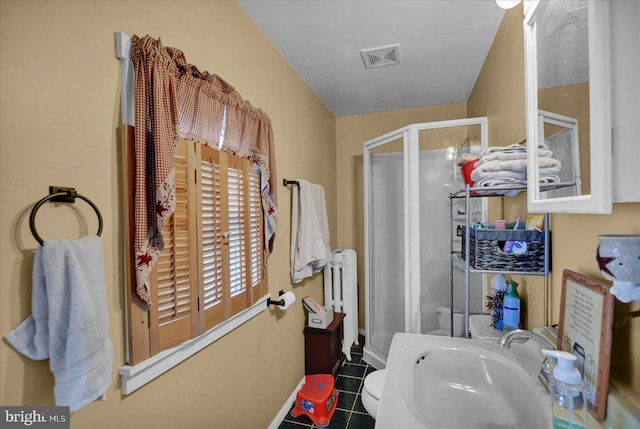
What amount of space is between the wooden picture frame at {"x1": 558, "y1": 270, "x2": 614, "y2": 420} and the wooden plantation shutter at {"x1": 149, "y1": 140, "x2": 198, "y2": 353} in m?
1.19

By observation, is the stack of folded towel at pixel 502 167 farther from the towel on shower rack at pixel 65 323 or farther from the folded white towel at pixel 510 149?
the towel on shower rack at pixel 65 323

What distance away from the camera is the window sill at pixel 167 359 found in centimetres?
87

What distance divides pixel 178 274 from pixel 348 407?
1.70 meters

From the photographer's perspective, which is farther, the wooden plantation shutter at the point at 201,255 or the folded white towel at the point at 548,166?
the wooden plantation shutter at the point at 201,255

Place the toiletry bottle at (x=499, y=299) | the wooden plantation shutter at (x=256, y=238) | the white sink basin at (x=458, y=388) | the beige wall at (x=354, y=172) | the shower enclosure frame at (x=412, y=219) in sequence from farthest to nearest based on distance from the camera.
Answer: the beige wall at (x=354, y=172) → the shower enclosure frame at (x=412, y=219) → the wooden plantation shutter at (x=256, y=238) → the toiletry bottle at (x=499, y=299) → the white sink basin at (x=458, y=388)

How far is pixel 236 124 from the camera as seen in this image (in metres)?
1.42

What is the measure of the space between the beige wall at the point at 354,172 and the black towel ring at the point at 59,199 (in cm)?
269

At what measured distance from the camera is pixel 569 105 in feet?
2.37

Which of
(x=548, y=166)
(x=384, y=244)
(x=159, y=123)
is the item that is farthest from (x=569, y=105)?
(x=384, y=244)

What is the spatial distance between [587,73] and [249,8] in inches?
60.9

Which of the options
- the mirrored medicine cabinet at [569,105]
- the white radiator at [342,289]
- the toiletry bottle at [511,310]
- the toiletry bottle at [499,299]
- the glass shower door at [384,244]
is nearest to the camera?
the mirrored medicine cabinet at [569,105]

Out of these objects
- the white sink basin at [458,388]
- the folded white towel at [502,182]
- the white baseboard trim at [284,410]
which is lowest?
the white baseboard trim at [284,410]

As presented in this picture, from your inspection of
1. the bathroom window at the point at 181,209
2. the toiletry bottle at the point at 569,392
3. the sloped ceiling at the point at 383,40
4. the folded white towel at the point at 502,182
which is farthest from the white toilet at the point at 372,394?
the sloped ceiling at the point at 383,40

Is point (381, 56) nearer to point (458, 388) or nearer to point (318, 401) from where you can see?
point (458, 388)
